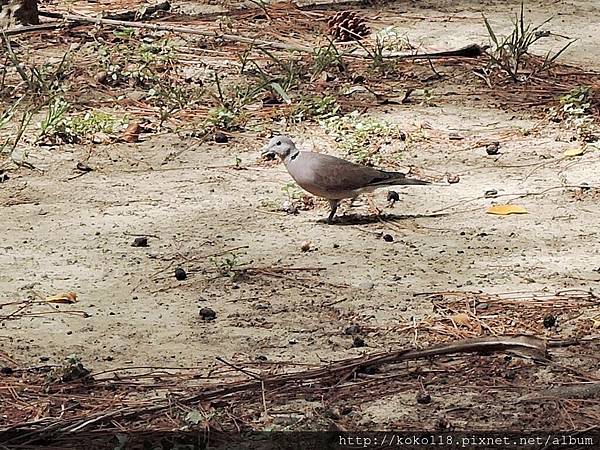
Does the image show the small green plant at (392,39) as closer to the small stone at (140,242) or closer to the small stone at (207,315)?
Answer: the small stone at (140,242)

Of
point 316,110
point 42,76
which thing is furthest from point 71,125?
point 316,110

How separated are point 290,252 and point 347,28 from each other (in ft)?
10.5

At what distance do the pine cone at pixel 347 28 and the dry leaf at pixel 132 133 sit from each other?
5.96 ft

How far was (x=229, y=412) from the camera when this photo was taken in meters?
2.93

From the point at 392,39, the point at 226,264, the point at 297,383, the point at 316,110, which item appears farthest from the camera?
the point at 392,39

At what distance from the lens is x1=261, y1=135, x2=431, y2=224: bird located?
175 inches

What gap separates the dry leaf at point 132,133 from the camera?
5594 millimetres

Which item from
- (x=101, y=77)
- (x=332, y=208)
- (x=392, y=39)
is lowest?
(x=392, y=39)

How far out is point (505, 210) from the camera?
15.0 ft

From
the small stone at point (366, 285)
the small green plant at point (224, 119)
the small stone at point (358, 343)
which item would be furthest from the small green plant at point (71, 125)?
the small stone at point (358, 343)

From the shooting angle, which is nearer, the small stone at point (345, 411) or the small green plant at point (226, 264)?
the small stone at point (345, 411)

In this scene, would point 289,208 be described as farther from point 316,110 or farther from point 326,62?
point 326,62

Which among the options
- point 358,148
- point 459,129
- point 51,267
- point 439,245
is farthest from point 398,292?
point 459,129

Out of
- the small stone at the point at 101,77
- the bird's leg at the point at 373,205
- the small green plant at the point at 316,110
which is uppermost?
the bird's leg at the point at 373,205
